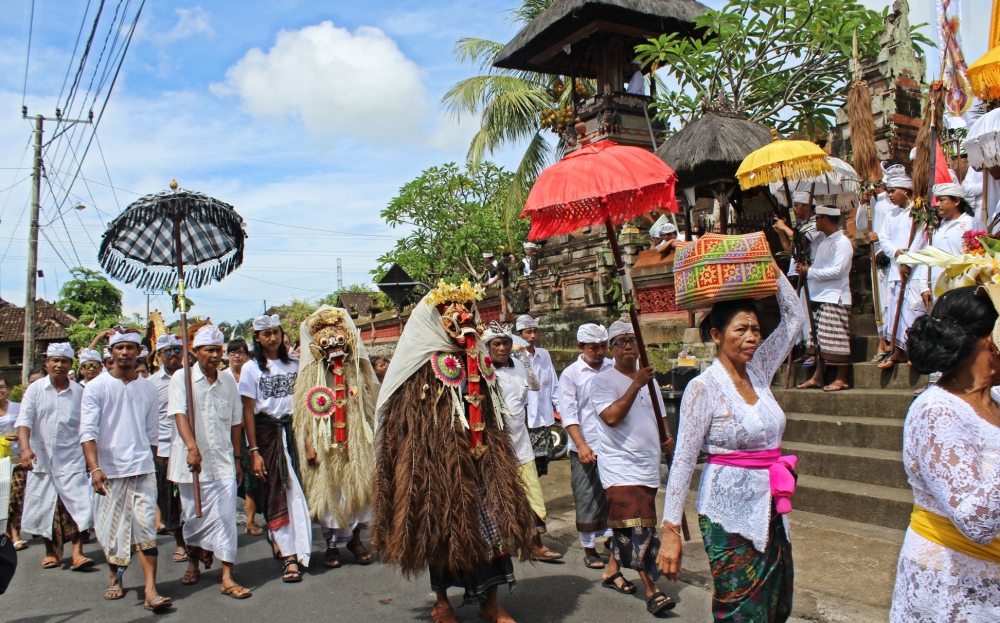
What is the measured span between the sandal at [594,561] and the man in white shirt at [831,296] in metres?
3.16

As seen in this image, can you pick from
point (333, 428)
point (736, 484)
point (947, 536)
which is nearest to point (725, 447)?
point (736, 484)

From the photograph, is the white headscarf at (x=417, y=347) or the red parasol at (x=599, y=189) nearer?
the red parasol at (x=599, y=189)

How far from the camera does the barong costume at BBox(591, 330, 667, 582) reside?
4.83 metres

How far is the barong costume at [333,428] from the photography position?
6.23 meters

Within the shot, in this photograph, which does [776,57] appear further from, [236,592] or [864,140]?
[236,592]

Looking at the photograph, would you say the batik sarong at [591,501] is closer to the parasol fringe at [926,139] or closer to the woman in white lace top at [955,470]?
the woman in white lace top at [955,470]

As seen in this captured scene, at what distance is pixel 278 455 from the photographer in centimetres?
624

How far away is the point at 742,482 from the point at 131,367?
4.90m

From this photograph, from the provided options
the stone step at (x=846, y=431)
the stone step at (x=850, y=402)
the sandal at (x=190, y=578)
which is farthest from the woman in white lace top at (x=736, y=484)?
the sandal at (x=190, y=578)

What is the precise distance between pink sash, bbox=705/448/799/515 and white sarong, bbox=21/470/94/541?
6.07 meters

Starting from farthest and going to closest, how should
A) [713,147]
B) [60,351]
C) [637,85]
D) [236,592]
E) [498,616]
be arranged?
[637,85], [713,147], [60,351], [236,592], [498,616]

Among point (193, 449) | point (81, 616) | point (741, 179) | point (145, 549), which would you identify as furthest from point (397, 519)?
point (741, 179)

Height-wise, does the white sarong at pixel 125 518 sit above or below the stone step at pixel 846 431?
below

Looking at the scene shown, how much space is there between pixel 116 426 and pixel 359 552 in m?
2.17
